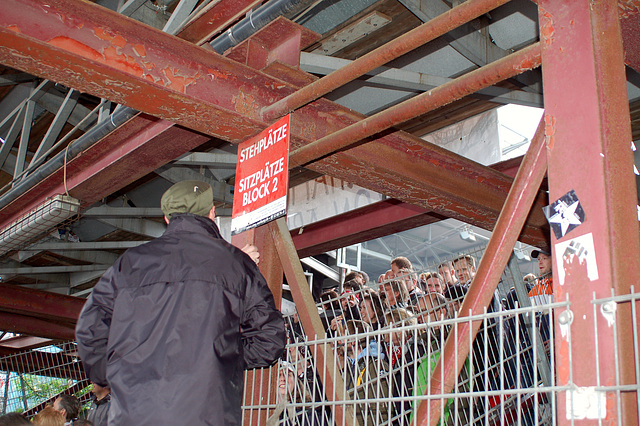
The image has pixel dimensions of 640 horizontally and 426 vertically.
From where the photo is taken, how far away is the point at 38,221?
249 inches

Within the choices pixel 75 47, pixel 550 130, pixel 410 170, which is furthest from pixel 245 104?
pixel 550 130

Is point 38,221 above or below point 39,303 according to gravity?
above

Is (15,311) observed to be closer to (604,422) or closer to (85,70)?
(85,70)

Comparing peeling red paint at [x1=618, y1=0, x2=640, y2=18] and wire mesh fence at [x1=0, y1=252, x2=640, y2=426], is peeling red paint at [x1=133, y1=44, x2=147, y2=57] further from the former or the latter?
peeling red paint at [x1=618, y1=0, x2=640, y2=18]

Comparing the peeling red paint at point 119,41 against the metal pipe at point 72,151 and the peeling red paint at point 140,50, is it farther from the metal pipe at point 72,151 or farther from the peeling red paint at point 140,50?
the metal pipe at point 72,151

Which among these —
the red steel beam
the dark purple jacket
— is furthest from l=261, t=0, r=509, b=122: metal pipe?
the dark purple jacket

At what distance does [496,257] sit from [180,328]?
4.57 ft

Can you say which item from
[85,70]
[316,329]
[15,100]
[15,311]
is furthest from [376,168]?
[15,311]

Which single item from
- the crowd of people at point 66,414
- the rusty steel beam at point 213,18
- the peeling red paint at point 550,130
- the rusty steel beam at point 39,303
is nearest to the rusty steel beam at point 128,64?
the rusty steel beam at point 213,18

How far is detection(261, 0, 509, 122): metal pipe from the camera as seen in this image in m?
2.84

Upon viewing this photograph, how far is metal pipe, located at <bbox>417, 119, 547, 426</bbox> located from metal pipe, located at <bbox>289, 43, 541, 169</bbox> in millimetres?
305

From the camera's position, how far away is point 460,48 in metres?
5.05

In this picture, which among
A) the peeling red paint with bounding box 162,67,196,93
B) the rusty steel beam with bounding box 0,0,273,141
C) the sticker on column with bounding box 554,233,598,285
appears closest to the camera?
the sticker on column with bounding box 554,233,598,285

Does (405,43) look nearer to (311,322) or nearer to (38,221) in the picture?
(311,322)
